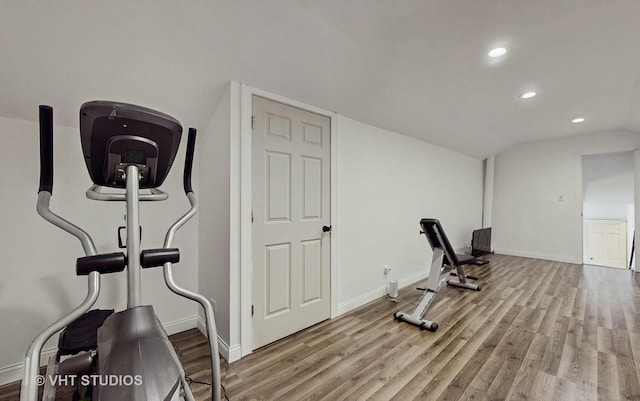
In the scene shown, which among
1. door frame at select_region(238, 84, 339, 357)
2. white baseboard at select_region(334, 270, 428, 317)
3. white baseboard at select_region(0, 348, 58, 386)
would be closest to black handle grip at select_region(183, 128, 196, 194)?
door frame at select_region(238, 84, 339, 357)

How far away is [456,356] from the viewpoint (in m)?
2.04

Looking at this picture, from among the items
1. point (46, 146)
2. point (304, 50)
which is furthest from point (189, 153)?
point (304, 50)

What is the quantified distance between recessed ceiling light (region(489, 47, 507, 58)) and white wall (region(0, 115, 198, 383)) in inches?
121

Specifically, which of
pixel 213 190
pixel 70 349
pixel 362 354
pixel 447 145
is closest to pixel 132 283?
pixel 70 349

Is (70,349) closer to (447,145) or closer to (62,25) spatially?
(62,25)

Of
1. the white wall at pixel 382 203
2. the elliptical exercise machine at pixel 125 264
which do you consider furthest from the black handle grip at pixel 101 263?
the white wall at pixel 382 203

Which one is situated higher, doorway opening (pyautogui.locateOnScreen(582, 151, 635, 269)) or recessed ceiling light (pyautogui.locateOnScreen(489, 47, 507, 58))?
recessed ceiling light (pyautogui.locateOnScreen(489, 47, 507, 58))

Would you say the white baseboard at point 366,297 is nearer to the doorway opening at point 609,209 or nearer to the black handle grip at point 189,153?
the black handle grip at point 189,153

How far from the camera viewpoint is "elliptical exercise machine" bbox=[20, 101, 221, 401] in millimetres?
758

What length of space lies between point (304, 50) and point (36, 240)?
2254 mm

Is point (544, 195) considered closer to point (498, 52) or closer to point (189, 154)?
point (498, 52)

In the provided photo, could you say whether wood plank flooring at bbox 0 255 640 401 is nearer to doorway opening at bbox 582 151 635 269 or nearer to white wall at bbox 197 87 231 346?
white wall at bbox 197 87 231 346

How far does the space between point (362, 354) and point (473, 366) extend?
78cm

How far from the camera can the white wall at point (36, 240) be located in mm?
1747
